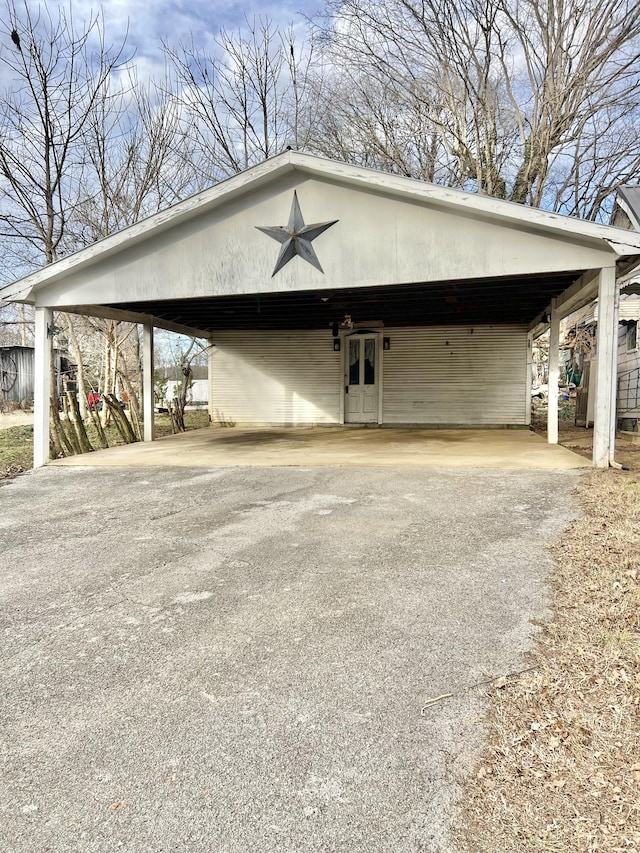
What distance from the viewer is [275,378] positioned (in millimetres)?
13328

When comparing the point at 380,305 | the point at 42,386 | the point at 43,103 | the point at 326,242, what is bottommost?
the point at 42,386

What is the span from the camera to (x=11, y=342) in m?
40.5

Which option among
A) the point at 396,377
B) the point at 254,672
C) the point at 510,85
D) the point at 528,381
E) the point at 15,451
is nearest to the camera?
the point at 254,672

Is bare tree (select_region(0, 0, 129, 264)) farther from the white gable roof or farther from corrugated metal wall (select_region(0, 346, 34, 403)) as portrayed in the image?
corrugated metal wall (select_region(0, 346, 34, 403))

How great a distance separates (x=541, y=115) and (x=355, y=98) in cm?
522

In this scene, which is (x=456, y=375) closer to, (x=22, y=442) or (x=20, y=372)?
(x=22, y=442)

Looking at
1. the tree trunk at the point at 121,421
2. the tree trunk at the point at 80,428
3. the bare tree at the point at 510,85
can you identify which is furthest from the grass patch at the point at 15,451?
the bare tree at the point at 510,85

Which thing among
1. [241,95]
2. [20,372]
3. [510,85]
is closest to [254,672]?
[510,85]

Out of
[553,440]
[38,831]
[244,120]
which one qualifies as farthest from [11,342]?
[38,831]

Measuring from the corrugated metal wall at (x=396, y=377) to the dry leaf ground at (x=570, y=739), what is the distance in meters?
9.86

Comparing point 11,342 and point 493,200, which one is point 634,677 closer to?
point 493,200

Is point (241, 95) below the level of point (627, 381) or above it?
above

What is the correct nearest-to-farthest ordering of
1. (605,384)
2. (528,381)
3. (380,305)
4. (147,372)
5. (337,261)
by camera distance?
(605,384) < (337,261) < (147,372) < (380,305) < (528,381)

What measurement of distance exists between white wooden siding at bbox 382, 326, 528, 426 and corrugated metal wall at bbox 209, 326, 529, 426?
2 centimetres
